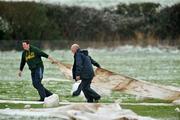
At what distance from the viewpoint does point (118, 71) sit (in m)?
32.4

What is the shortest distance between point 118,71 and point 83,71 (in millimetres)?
14011

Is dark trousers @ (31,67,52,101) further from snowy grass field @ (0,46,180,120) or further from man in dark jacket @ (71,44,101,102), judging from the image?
man in dark jacket @ (71,44,101,102)

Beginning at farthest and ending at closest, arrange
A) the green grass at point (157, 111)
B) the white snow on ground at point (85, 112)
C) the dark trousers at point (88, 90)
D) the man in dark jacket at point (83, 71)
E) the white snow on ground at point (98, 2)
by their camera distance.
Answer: the white snow on ground at point (98, 2) < the dark trousers at point (88, 90) < the man in dark jacket at point (83, 71) < the green grass at point (157, 111) < the white snow on ground at point (85, 112)

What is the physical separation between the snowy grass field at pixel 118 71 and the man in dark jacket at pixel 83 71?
0.62 metres

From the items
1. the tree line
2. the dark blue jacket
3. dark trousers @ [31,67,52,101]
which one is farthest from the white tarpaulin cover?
the tree line

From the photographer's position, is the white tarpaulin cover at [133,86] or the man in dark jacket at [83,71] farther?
the white tarpaulin cover at [133,86]

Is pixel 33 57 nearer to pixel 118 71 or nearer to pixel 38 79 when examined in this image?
pixel 38 79

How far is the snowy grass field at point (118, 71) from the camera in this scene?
18002mm

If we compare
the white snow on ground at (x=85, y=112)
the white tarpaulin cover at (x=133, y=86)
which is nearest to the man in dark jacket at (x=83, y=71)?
the white tarpaulin cover at (x=133, y=86)

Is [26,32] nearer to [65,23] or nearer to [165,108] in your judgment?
[65,23]

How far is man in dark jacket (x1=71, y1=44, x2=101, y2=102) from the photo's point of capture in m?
18.3

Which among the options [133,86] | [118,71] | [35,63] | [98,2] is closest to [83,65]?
[35,63]

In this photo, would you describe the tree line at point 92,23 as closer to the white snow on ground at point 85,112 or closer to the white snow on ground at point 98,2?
the white snow on ground at point 98,2

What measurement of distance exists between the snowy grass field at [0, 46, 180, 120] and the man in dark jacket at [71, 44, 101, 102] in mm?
620
